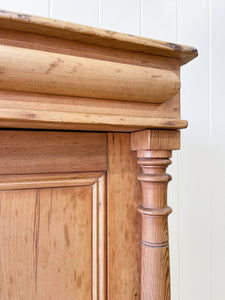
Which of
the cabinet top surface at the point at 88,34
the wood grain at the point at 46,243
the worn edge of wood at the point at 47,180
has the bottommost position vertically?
the wood grain at the point at 46,243

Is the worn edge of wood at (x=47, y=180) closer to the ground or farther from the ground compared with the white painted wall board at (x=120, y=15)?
closer to the ground

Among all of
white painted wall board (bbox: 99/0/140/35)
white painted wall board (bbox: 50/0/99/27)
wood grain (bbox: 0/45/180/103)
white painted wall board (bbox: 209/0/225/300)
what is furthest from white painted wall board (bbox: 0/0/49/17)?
white painted wall board (bbox: 209/0/225/300)

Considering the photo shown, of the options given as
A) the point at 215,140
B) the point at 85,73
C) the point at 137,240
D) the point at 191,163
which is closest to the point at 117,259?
the point at 137,240

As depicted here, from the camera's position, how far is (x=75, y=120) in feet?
1.06

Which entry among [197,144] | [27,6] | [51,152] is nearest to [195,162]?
[197,144]

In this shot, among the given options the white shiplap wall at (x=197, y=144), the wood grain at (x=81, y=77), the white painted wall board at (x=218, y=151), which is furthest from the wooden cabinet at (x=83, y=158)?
the white painted wall board at (x=218, y=151)

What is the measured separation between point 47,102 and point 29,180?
129 mm

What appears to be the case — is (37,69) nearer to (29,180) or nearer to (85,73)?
(85,73)

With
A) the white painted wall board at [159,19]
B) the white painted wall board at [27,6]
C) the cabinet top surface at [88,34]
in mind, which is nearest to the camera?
the cabinet top surface at [88,34]

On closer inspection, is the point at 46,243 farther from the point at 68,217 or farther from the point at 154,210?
the point at 154,210

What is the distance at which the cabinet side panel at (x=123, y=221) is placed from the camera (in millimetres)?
422

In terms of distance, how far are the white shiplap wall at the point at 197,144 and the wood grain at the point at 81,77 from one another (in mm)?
427

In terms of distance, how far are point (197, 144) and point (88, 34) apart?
0.58 metres

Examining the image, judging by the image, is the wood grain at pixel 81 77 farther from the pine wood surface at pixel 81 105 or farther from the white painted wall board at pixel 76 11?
the white painted wall board at pixel 76 11
